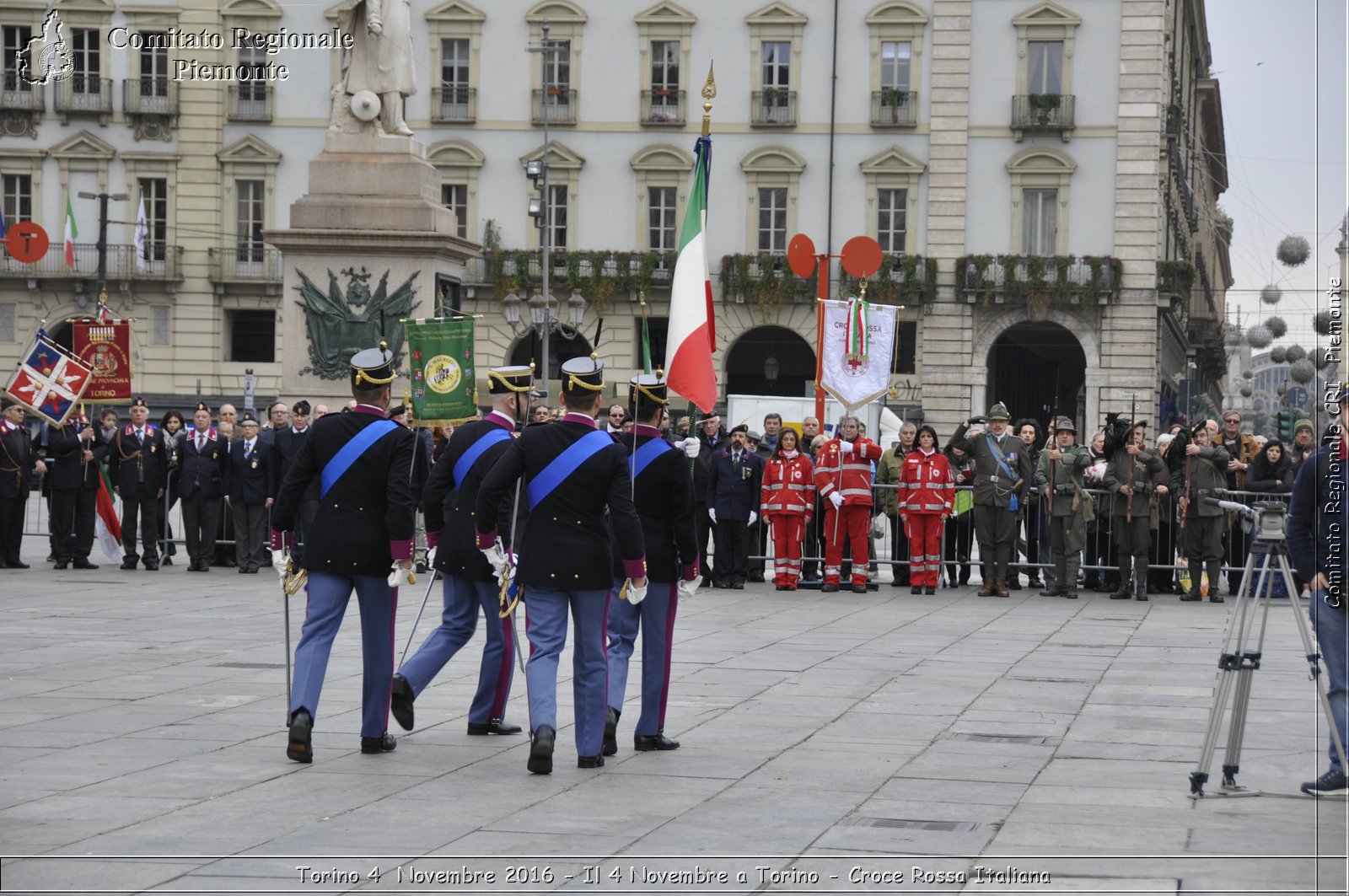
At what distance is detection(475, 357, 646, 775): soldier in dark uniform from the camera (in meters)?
8.17

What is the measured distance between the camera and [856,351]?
1927 cm

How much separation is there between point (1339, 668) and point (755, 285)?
1506 inches

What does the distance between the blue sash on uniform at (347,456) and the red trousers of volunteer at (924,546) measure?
414 inches

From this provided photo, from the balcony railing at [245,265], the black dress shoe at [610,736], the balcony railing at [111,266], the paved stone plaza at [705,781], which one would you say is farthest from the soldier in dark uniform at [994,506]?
the balcony railing at [111,266]

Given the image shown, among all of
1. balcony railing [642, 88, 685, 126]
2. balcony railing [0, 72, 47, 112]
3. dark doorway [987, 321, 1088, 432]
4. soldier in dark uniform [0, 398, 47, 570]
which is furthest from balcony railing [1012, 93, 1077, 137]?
soldier in dark uniform [0, 398, 47, 570]

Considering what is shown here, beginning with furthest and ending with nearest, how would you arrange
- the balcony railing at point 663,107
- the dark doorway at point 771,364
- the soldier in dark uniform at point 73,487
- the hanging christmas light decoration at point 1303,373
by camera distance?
the dark doorway at point 771,364 → the balcony railing at point 663,107 → the hanging christmas light decoration at point 1303,373 → the soldier in dark uniform at point 73,487

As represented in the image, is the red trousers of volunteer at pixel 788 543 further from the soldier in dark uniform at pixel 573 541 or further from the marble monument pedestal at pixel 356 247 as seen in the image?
the soldier in dark uniform at pixel 573 541

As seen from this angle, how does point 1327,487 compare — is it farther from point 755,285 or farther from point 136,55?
point 136,55

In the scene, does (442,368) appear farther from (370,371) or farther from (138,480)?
(370,371)

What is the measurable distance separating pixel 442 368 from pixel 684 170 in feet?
100

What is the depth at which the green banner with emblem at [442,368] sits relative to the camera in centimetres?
1664

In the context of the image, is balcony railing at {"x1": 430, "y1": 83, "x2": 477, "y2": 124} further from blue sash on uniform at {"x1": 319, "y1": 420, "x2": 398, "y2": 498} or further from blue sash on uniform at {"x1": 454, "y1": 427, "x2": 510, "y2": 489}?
blue sash on uniform at {"x1": 319, "y1": 420, "x2": 398, "y2": 498}

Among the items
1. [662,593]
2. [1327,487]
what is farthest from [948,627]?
[1327,487]

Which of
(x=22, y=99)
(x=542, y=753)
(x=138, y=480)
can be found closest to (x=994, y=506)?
(x=138, y=480)
